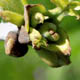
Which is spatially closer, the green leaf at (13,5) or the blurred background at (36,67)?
the green leaf at (13,5)

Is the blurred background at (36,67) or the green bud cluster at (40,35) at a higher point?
the green bud cluster at (40,35)

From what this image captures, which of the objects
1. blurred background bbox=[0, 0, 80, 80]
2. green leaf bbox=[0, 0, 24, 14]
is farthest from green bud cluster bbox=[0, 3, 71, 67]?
blurred background bbox=[0, 0, 80, 80]

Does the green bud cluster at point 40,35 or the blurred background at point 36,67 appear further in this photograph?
the blurred background at point 36,67

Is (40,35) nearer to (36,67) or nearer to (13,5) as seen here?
(13,5)

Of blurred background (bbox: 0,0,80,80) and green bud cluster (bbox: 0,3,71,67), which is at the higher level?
green bud cluster (bbox: 0,3,71,67)

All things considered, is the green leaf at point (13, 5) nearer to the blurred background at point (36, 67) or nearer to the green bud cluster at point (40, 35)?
the green bud cluster at point (40, 35)

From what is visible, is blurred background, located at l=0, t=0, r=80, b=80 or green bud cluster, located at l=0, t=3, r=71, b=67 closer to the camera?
green bud cluster, located at l=0, t=3, r=71, b=67

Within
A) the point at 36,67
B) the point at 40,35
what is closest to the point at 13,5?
the point at 40,35

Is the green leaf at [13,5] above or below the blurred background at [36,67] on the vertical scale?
above

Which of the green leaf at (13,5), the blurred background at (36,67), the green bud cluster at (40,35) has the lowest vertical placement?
the blurred background at (36,67)

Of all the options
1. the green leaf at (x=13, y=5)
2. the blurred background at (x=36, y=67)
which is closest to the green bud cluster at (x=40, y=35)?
the green leaf at (x=13, y=5)

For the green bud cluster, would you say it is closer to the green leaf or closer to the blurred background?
the green leaf

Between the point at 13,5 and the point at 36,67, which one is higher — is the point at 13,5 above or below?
above
